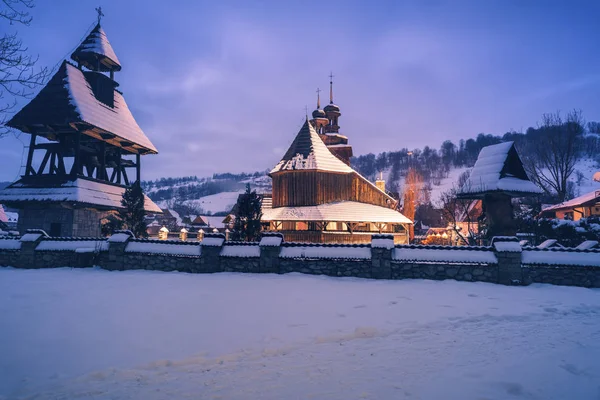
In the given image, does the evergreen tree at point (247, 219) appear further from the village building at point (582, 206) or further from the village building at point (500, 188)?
the village building at point (582, 206)

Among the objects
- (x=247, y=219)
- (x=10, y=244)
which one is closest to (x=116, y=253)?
(x=10, y=244)

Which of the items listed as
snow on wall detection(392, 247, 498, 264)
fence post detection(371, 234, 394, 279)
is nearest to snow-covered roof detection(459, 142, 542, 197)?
snow on wall detection(392, 247, 498, 264)

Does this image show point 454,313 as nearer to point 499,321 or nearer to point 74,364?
point 499,321

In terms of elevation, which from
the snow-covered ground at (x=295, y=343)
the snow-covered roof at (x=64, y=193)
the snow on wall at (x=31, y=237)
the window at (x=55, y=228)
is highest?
the snow-covered roof at (x=64, y=193)

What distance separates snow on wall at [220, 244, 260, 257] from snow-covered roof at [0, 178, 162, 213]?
11641 millimetres

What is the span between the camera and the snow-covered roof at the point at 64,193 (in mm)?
18625

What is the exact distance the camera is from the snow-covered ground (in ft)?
12.9

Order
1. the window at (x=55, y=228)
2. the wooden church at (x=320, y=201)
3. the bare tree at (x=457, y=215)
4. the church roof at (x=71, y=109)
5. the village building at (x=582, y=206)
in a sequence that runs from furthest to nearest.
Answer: the village building at (x=582, y=206)
the wooden church at (x=320, y=201)
the church roof at (x=71, y=109)
the window at (x=55, y=228)
the bare tree at (x=457, y=215)

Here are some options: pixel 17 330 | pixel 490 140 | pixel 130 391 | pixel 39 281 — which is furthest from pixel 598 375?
pixel 490 140

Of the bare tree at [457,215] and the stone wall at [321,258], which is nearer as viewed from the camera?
the stone wall at [321,258]

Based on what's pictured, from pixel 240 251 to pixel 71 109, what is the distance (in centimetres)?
1581

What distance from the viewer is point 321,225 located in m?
23.8

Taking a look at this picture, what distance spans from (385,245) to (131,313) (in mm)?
7754

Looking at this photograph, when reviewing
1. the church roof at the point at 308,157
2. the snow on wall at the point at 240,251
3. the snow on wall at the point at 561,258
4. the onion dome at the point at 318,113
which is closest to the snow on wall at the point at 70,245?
the snow on wall at the point at 240,251
